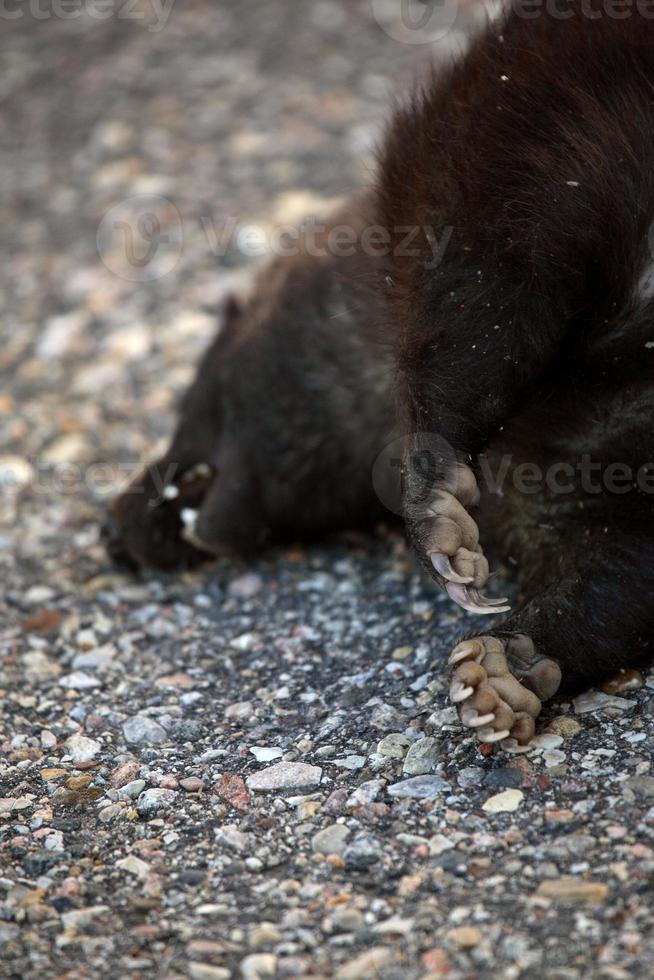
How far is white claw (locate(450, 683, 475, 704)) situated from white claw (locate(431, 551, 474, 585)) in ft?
0.67

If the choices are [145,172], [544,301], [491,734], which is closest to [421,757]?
[491,734]

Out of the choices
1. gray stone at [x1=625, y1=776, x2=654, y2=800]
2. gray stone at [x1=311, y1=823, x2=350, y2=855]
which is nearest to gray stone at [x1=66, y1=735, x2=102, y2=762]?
gray stone at [x1=311, y1=823, x2=350, y2=855]

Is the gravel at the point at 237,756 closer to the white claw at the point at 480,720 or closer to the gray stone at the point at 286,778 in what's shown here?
the gray stone at the point at 286,778

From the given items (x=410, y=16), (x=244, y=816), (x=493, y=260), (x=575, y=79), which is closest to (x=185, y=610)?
(x=244, y=816)

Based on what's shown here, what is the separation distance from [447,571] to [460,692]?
0.24 metres

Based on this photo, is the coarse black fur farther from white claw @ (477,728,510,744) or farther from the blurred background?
the blurred background

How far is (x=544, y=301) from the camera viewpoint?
7.99ft

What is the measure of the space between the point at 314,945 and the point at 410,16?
6037 millimetres

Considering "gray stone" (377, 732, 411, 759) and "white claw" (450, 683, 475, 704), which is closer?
"white claw" (450, 683, 475, 704)

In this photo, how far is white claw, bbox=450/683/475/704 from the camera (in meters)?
2.18

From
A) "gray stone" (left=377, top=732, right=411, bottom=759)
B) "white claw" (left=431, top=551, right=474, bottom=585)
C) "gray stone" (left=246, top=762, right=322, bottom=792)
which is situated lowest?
"gray stone" (left=246, top=762, right=322, bottom=792)

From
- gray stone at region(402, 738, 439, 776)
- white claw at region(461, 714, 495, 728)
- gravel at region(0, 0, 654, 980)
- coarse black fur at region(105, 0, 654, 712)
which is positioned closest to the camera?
gravel at region(0, 0, 654, 980)

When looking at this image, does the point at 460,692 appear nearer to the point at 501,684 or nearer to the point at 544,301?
the point at 501,684

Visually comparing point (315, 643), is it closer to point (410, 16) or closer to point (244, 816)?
point (244, 816)
